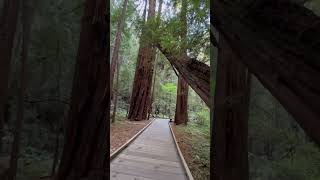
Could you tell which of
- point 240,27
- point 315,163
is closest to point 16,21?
point 240,27

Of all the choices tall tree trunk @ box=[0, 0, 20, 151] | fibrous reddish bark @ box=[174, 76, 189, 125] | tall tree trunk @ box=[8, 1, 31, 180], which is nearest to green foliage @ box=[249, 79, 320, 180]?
tall tree trunk @ box=[8, 1, 31, 180]

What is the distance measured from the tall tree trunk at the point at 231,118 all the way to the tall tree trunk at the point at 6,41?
151cm

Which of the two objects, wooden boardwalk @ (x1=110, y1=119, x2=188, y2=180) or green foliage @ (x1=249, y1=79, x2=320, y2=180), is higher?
green foliage @ (x1=249, y1=79, x2=320, y2=180)

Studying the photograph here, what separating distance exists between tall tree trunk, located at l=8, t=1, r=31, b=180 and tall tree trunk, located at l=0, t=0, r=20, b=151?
0.06 metres

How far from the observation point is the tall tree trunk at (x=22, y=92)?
220 cm

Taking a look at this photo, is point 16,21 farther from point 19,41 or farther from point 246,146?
point 246,146

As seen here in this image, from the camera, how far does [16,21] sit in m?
2.21

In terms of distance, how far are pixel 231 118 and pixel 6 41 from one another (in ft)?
5.58

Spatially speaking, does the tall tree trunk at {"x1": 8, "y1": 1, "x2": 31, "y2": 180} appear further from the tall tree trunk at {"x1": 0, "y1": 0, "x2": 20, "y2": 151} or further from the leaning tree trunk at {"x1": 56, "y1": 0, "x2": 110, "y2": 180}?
the leaning tree trunk at {"x1": 56, "y1": 0, "x2": 110, "y2": 180}

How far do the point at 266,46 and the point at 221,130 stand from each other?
0.95 metres

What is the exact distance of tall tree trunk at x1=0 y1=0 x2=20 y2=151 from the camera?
2.17 meters

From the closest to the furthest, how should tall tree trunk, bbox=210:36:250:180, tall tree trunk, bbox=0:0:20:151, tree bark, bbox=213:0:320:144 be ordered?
tree bark, bbox=213:0:320:144
tall tree trunk, bbox=210:36:250:180
tall tree trunk, bbox=0:0:20:151

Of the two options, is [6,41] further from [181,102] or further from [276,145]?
[181,102]

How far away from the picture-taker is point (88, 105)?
228 cm
